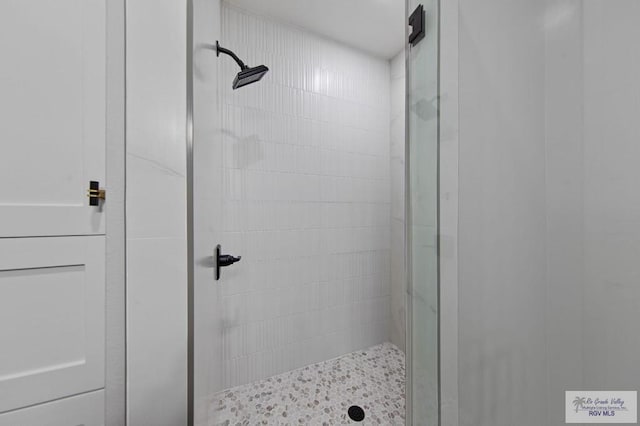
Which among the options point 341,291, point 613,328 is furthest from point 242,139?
point 613,328

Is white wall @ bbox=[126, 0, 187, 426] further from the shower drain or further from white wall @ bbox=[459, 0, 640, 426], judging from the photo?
white wall @ bbox=[459, 0, 640, 426]

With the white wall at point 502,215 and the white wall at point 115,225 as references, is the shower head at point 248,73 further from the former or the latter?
the white wall at point 502,215

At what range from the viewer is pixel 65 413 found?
59cm

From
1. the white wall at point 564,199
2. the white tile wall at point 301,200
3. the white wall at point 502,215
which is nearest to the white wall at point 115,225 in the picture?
the white tile wall at point 301,200

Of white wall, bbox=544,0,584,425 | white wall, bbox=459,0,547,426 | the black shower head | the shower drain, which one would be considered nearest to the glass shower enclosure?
the shower drain

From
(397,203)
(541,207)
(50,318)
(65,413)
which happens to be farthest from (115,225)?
(397,203)

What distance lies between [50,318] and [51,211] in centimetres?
27

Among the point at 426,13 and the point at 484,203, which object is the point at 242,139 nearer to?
the point at 426,13

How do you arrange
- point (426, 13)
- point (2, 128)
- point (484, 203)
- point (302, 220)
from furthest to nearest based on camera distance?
point (302, 220)
point (484, 203)
point (426, 13)
point (2, 128)

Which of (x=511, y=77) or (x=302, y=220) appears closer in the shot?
(x=511, y=77)

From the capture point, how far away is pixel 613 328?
686 mm

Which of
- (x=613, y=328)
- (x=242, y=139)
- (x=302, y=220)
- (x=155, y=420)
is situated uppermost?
(x=242, y=139)

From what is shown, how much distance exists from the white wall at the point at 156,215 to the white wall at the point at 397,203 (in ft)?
4.48

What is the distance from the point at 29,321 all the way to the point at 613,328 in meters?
1.57
